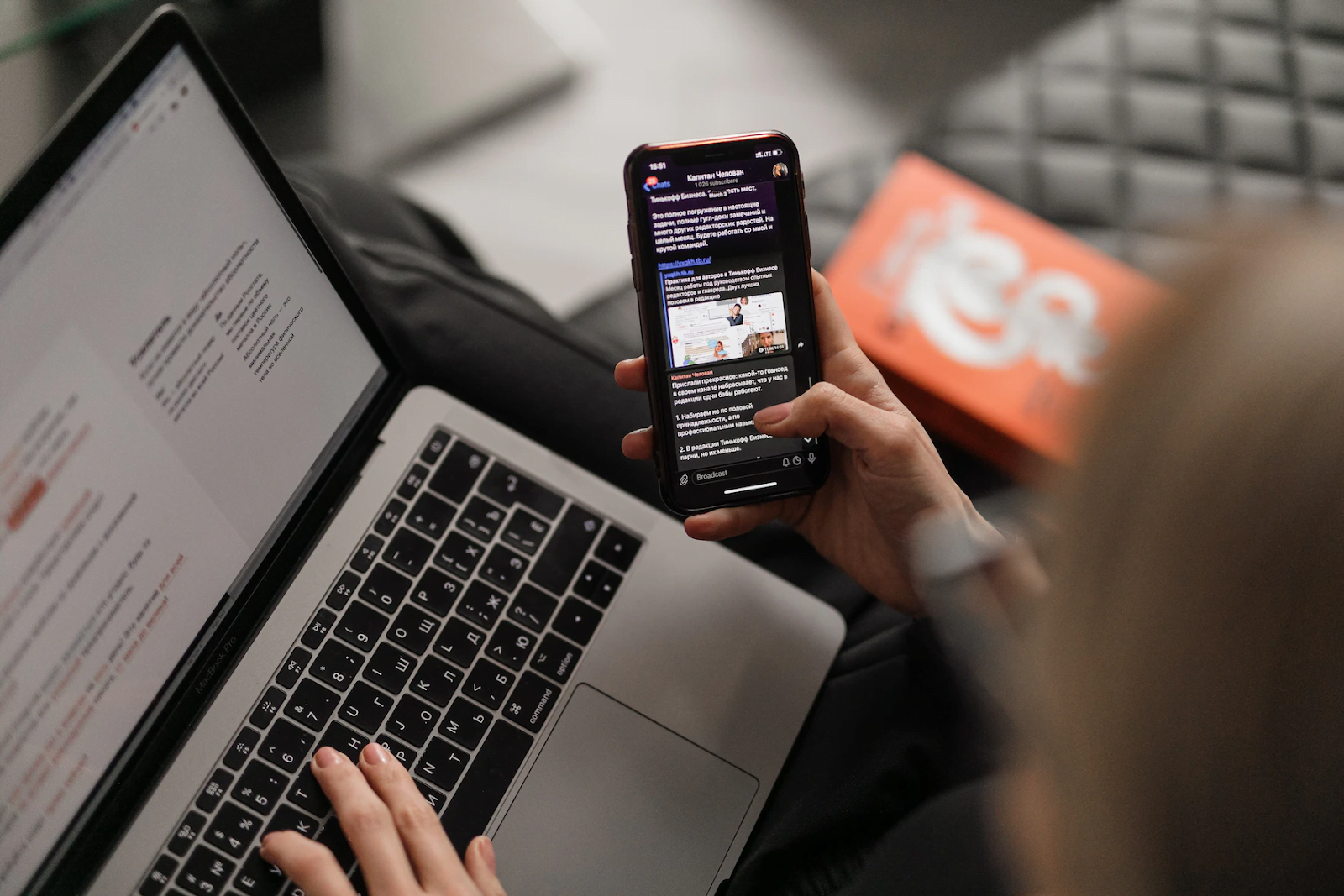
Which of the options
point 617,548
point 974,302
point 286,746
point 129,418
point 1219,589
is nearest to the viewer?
point 1219,589

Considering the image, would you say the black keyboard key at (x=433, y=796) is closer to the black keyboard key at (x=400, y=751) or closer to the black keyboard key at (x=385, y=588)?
the black keyboard key at (x=400, y=751)

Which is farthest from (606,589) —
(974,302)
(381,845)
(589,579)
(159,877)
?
(974,302)

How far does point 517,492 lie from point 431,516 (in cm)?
7

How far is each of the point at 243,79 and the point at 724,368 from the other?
1006mm

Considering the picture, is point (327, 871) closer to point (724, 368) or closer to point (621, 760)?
point (621, 760)

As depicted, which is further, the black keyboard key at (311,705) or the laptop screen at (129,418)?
the black keyboard key at (311,705)

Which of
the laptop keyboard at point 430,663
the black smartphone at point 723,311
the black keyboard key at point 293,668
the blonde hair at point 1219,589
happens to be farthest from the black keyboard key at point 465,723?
the blonde hair at point 1219,589

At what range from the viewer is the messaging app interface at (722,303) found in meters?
0.64

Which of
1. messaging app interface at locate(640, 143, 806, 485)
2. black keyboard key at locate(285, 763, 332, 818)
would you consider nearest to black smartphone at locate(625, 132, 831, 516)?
messaging app interface at locate(640, 143, 806, 485)

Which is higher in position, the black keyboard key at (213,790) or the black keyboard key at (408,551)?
the black keyboard key at (408,551)

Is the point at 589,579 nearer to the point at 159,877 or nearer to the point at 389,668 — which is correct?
the point at 389,668

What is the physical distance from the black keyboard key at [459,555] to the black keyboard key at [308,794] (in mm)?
159

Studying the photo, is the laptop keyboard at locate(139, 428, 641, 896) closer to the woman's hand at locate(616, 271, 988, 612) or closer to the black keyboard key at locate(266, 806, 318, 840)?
the black keyboard key at locate(266, 806, 318, 840)

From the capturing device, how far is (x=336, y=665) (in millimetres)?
587
